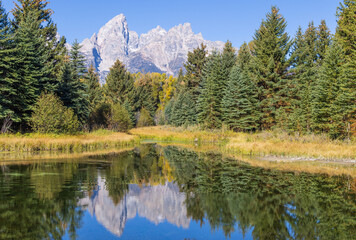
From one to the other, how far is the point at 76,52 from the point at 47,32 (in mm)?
10556

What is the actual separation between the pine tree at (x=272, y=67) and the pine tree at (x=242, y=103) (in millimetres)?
1247

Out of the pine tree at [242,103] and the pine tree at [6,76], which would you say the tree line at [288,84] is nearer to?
the pine tree at [242,103]

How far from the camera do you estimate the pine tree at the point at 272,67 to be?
43.8m

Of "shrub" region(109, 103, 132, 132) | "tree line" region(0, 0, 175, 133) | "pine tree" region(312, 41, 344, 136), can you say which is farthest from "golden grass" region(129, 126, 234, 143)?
"pine tree" region(312, 41, 344, 136)

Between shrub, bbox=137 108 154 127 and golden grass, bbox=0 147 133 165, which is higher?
shrub, bbox=137 108 154 127

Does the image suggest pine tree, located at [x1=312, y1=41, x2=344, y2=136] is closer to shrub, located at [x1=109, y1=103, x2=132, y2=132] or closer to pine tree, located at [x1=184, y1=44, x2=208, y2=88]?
shrub, located at [x1=109, y1=103, x2=132, y2=132]

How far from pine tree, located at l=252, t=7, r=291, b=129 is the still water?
28945 millimetres

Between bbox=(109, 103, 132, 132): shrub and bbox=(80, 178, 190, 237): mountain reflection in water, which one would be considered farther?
bbox=(109, 103, 132, 132): shrub

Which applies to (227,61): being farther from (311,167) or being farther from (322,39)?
(311,167)

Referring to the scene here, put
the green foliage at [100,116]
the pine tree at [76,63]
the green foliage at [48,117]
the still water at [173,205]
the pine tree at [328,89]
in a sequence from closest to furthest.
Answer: the still water at [173,205]
the pine tree at [328,89]
the green foliage at [48,117]
the pine tree at [76,63]
the green foliage at [100,116]

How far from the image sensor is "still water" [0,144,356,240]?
8.05 meters

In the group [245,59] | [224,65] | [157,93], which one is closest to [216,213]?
[224,65]

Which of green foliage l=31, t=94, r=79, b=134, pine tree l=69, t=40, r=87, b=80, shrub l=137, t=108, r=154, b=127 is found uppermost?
pine tree l=69, t=40, r=87, b=80

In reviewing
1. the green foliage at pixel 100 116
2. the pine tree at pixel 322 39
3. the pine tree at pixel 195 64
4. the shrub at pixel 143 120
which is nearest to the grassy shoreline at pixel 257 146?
the green foliage at pixel 100 116
